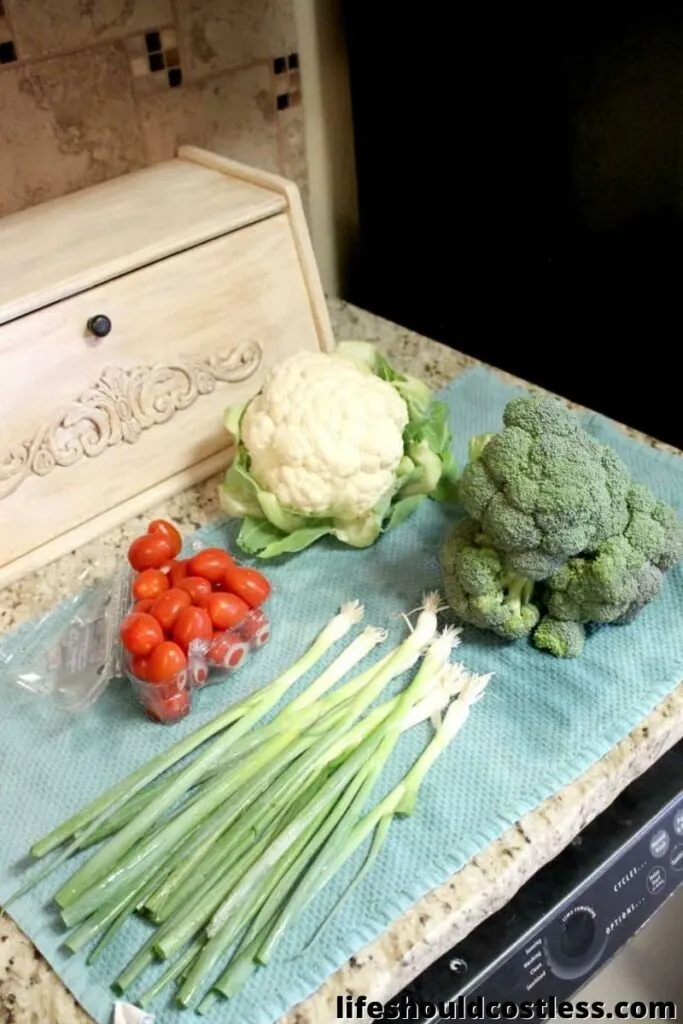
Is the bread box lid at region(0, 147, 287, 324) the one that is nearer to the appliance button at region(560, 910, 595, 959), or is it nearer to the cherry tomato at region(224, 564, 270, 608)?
the cherry tomato at region(224, 564, 270, 608)

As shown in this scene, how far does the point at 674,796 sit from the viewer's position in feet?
2.83

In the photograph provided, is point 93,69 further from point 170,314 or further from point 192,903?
point 192,903

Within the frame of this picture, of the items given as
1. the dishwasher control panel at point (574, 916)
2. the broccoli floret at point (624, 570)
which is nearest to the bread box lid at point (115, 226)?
the broccoli floret at point (624, 570)

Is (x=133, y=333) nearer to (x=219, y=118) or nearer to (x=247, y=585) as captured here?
(x=247, y=585)

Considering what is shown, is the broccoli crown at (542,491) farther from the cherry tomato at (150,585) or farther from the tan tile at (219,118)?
the tan tile at (219,118)

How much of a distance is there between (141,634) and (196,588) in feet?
0.25

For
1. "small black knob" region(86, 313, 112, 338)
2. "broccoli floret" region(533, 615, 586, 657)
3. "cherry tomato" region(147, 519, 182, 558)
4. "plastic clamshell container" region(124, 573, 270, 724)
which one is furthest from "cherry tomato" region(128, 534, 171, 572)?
"broccoli floret" region(533, 615, 586, 657)

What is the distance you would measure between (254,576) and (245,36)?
753 millimetres

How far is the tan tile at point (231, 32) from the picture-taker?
3.93 feet

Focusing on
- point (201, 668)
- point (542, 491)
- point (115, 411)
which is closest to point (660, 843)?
point (542, 491)

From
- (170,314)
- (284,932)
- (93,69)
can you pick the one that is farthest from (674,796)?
(93,69)

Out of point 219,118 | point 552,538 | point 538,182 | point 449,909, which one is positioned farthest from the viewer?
point 219,118

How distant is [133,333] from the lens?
3.35 feet

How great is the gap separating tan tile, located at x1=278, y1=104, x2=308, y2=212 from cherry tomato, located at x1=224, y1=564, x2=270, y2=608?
2.34ft
